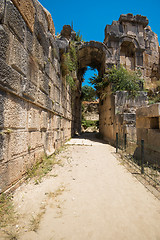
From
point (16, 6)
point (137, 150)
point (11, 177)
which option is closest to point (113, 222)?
point (11, 177)

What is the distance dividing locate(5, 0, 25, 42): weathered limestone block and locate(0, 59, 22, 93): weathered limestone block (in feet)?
2.21

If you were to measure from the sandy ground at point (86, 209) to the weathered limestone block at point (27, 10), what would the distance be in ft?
9.96

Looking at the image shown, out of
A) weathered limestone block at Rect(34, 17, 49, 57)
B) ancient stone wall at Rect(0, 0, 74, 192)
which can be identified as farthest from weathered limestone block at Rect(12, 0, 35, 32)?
weathered limestone block at Rect(34, 17, 49, 57)

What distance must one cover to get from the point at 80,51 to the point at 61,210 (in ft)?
30.3

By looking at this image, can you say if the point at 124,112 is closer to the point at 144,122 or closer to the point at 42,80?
the point at 144,122

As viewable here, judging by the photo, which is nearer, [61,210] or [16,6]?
[61,210]

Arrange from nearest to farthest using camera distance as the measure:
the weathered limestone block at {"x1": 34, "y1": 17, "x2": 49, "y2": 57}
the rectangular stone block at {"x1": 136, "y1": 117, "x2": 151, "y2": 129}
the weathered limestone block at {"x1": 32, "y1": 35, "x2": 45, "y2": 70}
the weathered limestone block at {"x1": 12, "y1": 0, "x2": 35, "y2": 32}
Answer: the weathered limestone block at {"x1": 12, "y1": 0, "x2": 35, "y2": 32} → the weathered limestone block at {"x1": 32, "y1": 35, "x2": 45, "y2": 70} → the weathered limestone block at {"x1": 34, "y1": 17, "x2": 49, "y2": 57} → the rectangular stone block at {"x1": 136, "y1": 117, "x2": 151, "y2": 129}

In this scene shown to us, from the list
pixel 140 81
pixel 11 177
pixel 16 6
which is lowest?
pixel 11 177

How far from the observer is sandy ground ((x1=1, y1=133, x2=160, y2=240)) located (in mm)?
1389

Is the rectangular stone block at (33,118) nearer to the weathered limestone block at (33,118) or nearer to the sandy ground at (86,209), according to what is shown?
the weathered limestone block at (33,118)

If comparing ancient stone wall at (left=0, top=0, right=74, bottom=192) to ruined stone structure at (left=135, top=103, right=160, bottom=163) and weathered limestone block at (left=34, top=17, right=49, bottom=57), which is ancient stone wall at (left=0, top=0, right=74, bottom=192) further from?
ruined stone structure at (left=135, top=103, right=160, bottom=163)

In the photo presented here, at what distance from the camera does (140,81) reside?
7359 mm

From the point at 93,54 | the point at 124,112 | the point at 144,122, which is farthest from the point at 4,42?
the point at 93,54

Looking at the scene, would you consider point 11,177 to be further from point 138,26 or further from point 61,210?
point 138,26
